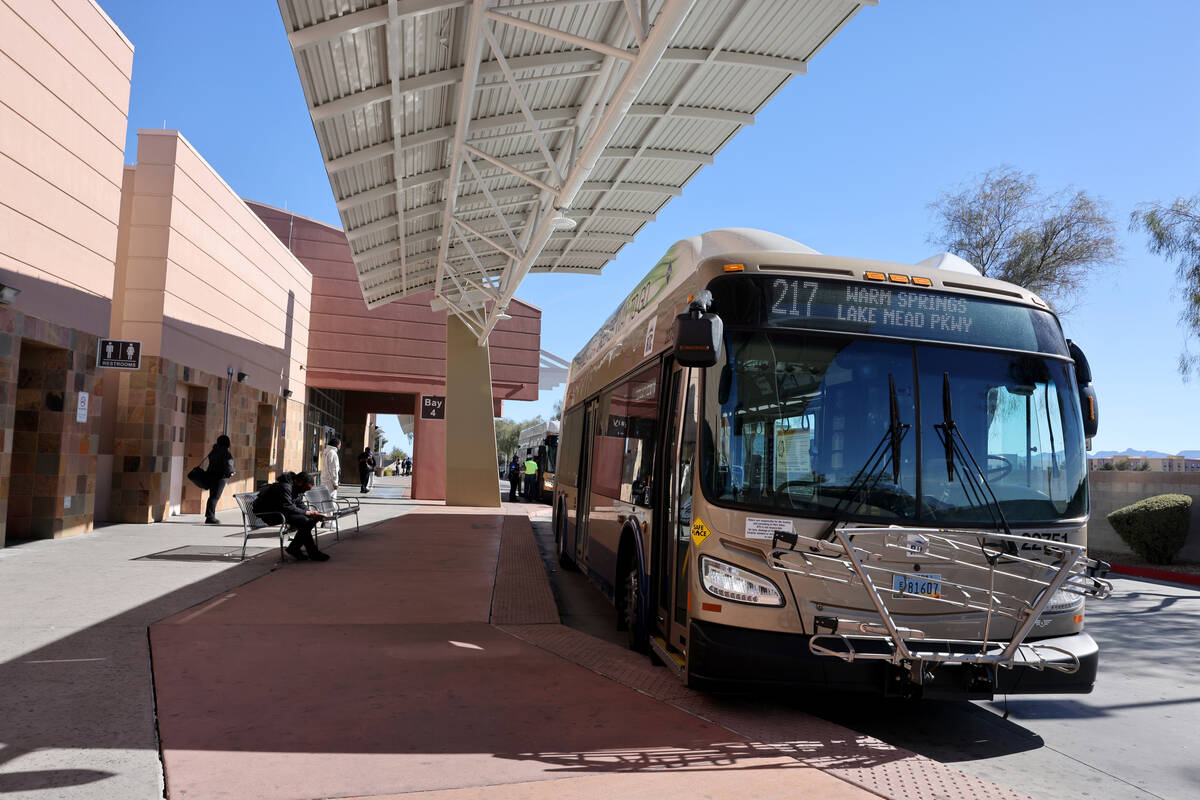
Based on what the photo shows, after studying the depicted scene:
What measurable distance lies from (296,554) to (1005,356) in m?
9.29

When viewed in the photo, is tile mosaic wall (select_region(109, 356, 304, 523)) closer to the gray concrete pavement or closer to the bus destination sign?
the gray concrete pavement

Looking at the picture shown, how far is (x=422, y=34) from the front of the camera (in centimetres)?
994

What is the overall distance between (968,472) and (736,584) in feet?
4.99

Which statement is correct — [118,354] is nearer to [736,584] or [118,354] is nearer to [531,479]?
[736,584]

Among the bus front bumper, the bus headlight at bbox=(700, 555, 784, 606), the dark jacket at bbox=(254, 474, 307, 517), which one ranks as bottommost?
the bus front bumper

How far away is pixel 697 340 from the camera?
4812 mm

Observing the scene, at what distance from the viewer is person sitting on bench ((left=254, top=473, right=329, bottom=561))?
37.1 ft

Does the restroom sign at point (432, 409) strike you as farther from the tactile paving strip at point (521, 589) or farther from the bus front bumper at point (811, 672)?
the bus front bumper at point (811, 672)

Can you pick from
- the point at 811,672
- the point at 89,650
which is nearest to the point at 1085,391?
the point at 811,672

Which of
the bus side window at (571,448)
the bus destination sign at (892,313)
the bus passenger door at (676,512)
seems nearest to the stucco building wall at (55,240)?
the bus side window at (571,448)

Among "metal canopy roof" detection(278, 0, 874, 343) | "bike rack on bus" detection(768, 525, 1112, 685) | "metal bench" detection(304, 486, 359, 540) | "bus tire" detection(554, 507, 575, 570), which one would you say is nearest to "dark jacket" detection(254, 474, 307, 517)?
"metal bench" detection(304, 486, 359, 540)

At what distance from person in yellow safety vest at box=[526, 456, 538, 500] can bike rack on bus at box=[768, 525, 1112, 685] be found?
2819 cm

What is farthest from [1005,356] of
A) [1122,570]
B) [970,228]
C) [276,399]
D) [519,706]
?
[276,399]

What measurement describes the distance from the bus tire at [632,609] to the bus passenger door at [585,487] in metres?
2.05
